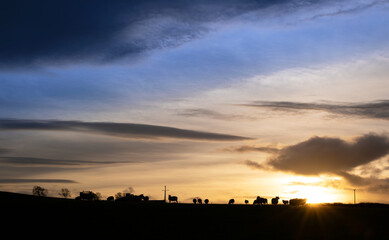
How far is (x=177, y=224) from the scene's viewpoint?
5538 centimetres

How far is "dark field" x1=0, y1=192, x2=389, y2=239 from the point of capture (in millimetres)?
48719

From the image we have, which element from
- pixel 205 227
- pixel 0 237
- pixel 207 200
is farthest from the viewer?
pixel 207 200

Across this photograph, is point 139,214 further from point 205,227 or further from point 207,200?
point 207,200

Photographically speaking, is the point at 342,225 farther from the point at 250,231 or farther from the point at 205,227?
the point at 205,227

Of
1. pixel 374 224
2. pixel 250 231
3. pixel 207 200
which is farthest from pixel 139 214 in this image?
pixel 207 200

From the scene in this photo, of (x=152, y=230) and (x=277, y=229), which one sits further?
(x=277, y=229)

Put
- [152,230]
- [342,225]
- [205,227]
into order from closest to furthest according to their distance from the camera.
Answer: [152,230] → [205,227] → [342,225]

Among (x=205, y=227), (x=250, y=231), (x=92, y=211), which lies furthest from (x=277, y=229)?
(x=92, y=211)

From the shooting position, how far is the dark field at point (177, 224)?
4872 cm

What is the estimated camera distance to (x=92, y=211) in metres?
65.6

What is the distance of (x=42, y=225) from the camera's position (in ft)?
169

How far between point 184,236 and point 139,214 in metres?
17.7

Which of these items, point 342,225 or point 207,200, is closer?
point 342,225

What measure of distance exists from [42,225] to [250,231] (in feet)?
72.2
